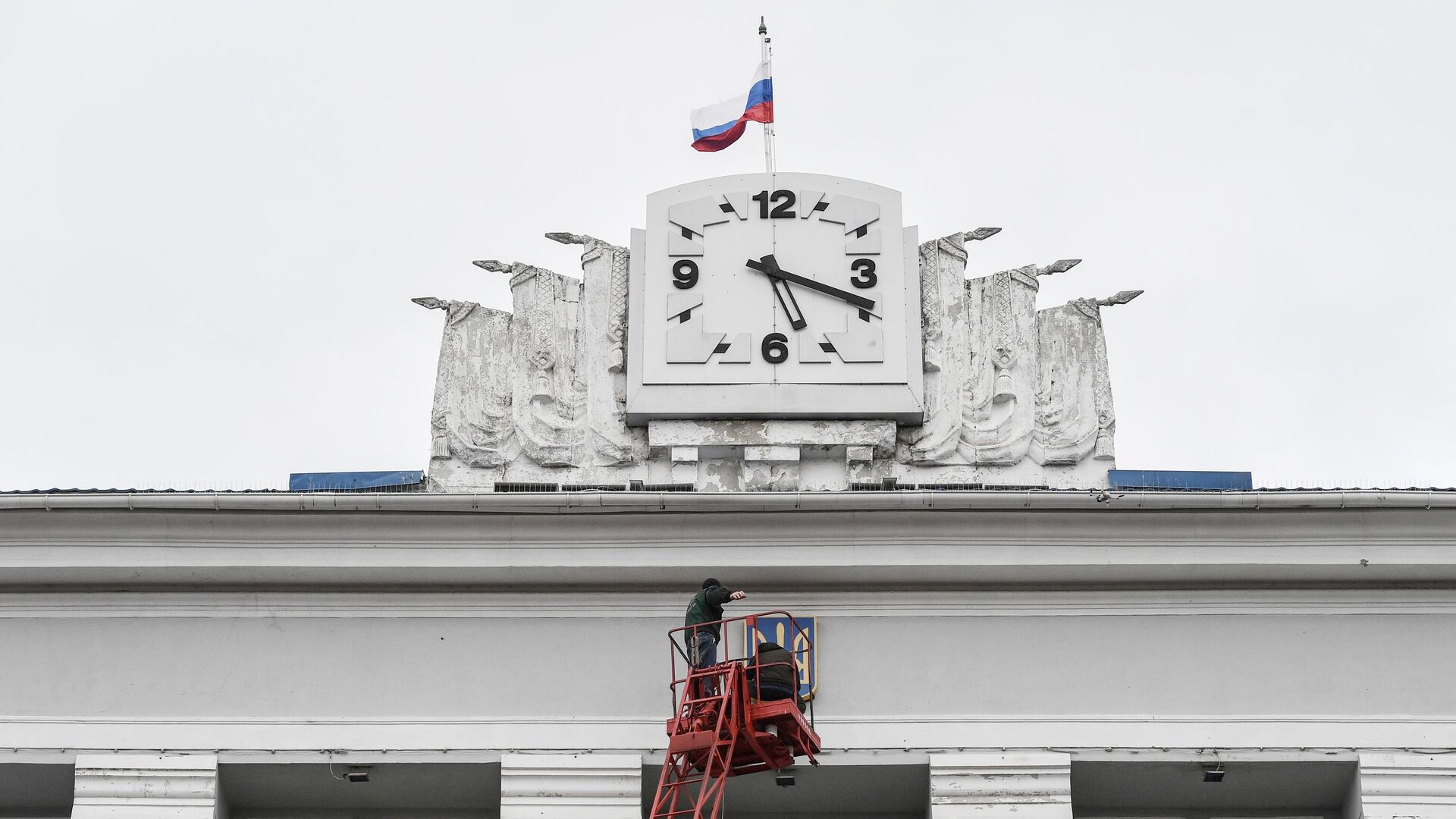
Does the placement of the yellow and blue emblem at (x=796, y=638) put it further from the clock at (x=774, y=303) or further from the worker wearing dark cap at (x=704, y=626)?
the clock at (x=774, y=303)

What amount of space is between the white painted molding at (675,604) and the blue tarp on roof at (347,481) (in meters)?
1.04

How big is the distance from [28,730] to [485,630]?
2.84m

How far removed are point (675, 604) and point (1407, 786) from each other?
453cm

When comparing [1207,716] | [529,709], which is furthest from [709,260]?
[1207,716]

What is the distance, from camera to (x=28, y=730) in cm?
1208

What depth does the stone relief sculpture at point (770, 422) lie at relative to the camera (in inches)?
540

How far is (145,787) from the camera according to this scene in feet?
38.9

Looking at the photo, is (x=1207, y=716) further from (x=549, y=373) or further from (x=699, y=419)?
(x=549, y=373)

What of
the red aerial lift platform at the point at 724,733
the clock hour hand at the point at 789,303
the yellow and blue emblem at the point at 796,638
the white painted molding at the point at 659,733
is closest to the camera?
the red aerial lift platform at the point at 724,733

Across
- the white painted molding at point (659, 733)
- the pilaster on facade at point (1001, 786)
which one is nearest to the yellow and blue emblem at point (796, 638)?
the white painted molding at point (659, 733)

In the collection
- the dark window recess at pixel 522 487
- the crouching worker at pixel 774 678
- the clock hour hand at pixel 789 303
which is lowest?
the crouching worker at pixel 774 678

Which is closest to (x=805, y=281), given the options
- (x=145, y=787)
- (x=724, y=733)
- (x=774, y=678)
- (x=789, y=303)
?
(x=789, y=303)

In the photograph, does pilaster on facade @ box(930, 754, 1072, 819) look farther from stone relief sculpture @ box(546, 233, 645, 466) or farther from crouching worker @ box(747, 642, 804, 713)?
stone relief sculpture @ box(546, 233, 645, 466)

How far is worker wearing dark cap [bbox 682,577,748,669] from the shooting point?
11250 millimetres
